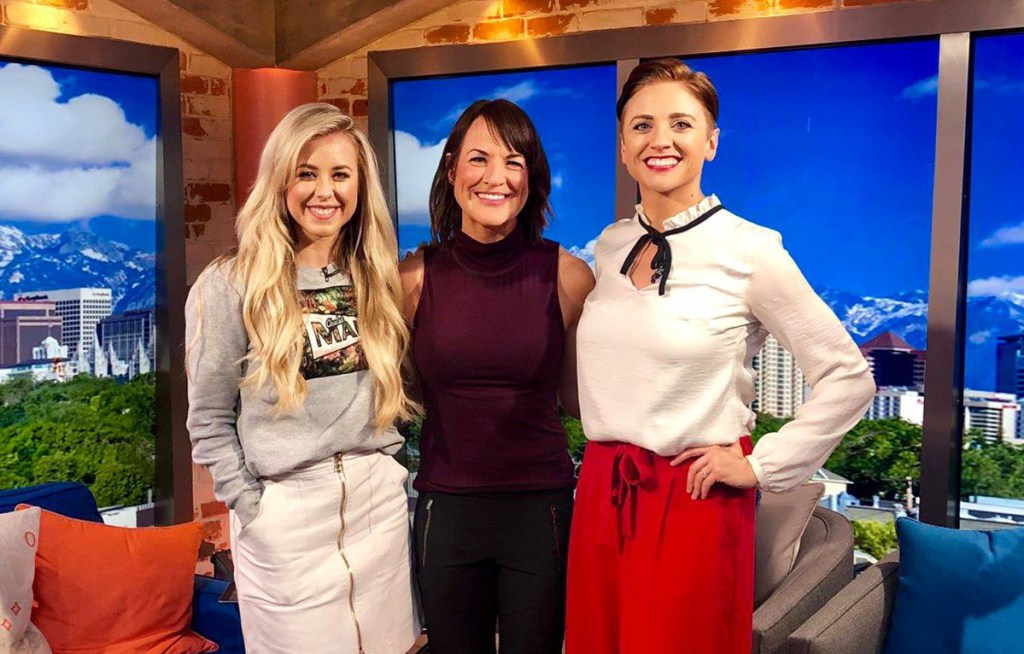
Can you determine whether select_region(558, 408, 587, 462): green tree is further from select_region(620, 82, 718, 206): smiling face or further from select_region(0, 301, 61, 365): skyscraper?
select_region(620, 82, 718, 206): smiling face

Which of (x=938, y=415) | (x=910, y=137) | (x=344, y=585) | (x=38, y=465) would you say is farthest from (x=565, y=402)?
(x=38, y=465)

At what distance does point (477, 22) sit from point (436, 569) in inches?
87.2

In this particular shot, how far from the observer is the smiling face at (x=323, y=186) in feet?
6.56

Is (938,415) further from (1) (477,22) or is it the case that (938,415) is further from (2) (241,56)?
(2) (241,56)

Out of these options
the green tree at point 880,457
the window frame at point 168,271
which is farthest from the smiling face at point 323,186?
the green tree at point 880,457

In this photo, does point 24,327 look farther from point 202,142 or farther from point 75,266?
point 202,142

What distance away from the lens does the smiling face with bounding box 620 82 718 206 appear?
187 centimetres

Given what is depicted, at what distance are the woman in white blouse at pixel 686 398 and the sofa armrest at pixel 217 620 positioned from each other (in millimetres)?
1209

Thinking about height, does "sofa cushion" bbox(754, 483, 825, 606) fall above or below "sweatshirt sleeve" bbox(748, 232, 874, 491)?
below

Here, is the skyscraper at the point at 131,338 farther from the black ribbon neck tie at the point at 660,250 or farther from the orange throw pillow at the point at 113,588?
the black ribbon neck tie at the point at 660,250

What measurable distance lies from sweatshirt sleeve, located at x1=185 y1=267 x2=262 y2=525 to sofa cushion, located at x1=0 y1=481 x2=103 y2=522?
40.0 inches

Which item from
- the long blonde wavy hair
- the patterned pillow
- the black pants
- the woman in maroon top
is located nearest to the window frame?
the patterned pillow

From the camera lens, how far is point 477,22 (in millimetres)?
3604

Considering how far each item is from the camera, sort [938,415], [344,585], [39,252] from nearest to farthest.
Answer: [344,585] → [938,415] → [39,252]
